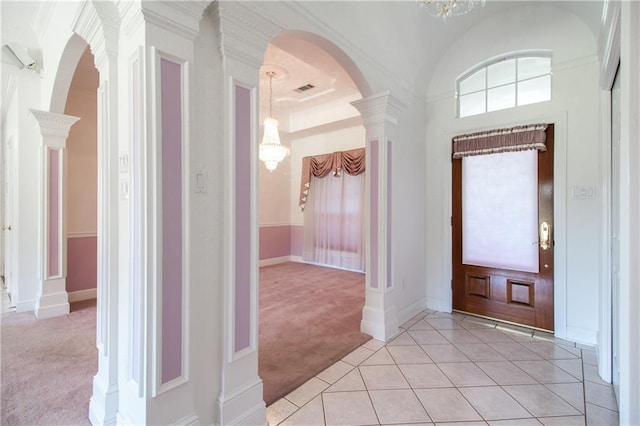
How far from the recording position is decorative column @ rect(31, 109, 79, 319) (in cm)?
347

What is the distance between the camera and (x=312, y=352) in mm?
2680

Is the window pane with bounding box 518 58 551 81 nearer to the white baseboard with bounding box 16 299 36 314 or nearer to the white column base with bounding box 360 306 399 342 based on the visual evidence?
the white column base with bounding box 360 306 399 342

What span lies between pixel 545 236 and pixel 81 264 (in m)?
5.86

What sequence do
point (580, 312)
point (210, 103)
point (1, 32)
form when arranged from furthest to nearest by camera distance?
point (1, 32), point (580, 312), point (210, 103)

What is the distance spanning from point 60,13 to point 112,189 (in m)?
2.23

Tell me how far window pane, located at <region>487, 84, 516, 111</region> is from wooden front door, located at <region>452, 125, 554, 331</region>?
55 centimetres

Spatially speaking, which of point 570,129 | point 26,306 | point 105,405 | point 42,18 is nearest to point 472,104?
point 570,129

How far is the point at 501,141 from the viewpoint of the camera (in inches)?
129

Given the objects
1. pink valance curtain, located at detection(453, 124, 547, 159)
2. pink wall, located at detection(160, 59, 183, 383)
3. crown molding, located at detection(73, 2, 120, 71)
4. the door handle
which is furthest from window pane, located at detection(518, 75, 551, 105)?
crown molding, located at detection(73, 2, 120, 71)

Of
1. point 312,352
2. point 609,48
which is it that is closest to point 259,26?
point 609,48

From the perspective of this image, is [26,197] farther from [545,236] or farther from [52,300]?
[545,236]

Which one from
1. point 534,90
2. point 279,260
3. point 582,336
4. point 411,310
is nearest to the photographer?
point 582,336

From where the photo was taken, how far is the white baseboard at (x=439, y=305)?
370 centimetres

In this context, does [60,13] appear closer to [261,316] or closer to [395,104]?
[395,104]
